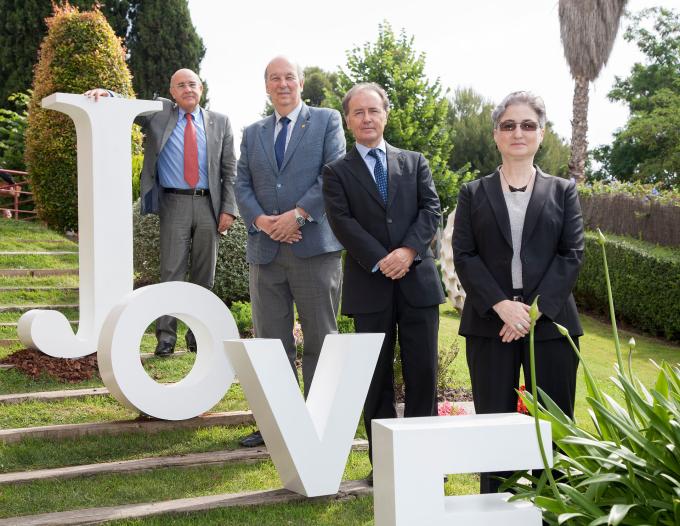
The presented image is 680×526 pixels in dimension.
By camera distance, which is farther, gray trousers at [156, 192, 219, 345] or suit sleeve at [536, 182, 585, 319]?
gray trousers at [156, 192, 219, 345]

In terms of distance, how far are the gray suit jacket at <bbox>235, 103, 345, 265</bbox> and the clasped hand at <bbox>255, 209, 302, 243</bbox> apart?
5 cm

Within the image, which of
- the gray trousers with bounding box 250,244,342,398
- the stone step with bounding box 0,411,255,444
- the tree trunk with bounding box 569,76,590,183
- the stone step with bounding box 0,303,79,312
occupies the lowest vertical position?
the stone step with bounding box 0,411,255,444

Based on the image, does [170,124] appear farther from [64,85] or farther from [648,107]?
[648,107]

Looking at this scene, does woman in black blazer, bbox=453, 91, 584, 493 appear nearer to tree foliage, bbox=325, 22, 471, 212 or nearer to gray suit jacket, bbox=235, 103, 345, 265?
gray suit jacket, bbox=235, 103, 345, 265

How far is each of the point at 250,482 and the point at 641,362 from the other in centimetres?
806

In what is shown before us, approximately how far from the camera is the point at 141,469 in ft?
15.0


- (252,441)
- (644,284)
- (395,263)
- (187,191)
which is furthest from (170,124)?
(644,284)

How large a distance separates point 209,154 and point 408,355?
283 cm

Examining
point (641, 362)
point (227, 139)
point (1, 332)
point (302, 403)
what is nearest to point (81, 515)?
point (302, 403)

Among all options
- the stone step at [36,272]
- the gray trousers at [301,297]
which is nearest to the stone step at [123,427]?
the gray trousers at [301,297]

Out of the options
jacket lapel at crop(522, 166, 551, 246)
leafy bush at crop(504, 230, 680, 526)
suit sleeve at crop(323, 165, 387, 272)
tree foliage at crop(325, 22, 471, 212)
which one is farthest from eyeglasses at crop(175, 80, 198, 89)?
tree foliage at crop(325, 22, 471, 212)

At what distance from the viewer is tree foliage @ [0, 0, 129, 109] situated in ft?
80.6

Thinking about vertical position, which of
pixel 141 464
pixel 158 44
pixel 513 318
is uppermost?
pixel 158 44

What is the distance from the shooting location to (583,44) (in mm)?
20984
